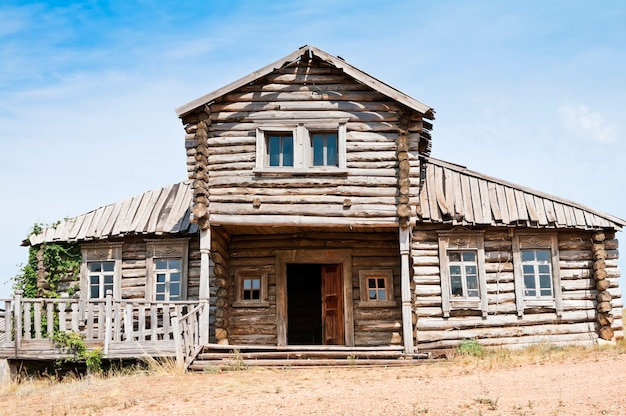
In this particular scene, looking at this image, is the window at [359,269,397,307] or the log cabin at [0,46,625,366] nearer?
the log cabin at [0,46,625,366]

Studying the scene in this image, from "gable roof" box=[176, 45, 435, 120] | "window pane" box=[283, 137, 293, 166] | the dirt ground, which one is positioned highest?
"gable roof" box=[176, 45, 435, 120]

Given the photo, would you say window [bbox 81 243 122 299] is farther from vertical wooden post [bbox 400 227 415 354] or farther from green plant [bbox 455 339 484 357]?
Answer: green plant [bbox 455 339 484 357]

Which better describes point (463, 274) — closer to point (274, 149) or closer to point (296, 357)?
point (296, 357)

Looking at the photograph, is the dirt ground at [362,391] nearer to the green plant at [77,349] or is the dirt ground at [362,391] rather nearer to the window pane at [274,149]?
the green plant at [77,349]

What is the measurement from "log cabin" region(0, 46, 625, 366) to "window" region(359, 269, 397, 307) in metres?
0.04

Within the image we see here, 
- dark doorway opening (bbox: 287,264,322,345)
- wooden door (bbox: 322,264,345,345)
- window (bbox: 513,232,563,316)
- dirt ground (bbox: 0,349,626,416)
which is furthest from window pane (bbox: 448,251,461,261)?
dark doorway opening (bbox: 287,264,322,345)

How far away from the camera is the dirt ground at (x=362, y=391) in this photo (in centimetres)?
1130

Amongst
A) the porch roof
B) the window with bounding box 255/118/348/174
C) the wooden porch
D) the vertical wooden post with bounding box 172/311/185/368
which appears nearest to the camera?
the vertical wooden post with bounding box 172/311/185/368

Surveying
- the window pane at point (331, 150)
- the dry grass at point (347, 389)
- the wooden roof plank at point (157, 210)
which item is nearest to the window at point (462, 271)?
the dry grass at point (347, 389)

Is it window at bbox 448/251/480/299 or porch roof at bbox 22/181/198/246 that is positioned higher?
porch roof at bbox 22/181/198/246

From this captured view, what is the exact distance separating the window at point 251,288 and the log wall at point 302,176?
2.90 m

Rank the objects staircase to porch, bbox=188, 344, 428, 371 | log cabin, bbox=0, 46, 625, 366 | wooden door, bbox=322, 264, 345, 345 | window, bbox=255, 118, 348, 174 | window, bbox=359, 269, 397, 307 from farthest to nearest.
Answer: wooden door, bbox=322, 264, 345, 345
window, bbox=359, 269, 397, 307
window, bbox=255, 118, 348, 174
log cabin, bbox=0, 46, 625, 366
staircase to porch, bbox=188, 344, 428, 371

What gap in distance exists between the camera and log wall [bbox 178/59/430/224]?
58.3ft

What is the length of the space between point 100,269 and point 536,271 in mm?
11666
